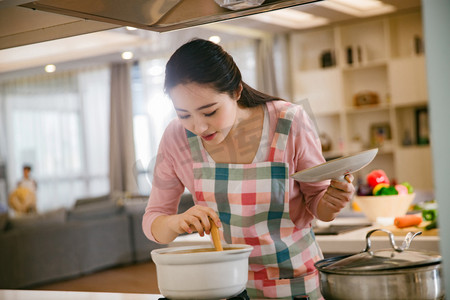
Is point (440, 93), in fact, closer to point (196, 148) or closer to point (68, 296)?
point (196, 148)

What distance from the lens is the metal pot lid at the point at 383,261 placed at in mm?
938

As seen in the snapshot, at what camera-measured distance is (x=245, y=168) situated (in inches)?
57.1

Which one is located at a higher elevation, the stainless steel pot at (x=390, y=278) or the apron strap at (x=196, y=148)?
the apron strap at (x=196, y=148)

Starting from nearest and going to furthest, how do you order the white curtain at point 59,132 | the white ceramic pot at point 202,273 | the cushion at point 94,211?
1. the white ceramic pot at point 202,273
2. the cushion at point 94,211
3. the white curtain at point 59,132

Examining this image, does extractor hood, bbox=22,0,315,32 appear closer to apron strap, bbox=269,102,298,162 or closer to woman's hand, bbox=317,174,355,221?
apron strap, bbox=269,102,298,162

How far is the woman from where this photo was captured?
136cm

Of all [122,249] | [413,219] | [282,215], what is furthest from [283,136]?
[122,249]

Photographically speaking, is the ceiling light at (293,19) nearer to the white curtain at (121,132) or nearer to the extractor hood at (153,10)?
the white curtain at (121,132)

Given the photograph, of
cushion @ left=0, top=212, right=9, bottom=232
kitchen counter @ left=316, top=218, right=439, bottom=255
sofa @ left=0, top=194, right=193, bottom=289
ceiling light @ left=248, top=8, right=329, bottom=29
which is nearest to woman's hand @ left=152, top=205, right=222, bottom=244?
kitchen counter @ left=316, top=218, right=439, bottom=255

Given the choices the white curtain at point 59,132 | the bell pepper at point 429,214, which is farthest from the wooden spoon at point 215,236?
A: the white curtain at point 59,132

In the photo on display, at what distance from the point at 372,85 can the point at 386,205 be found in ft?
15.4

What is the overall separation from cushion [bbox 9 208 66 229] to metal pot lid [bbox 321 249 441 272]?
470 centimetres

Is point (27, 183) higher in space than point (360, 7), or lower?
lower

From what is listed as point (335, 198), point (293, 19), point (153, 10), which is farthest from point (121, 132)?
point (335, 198)
